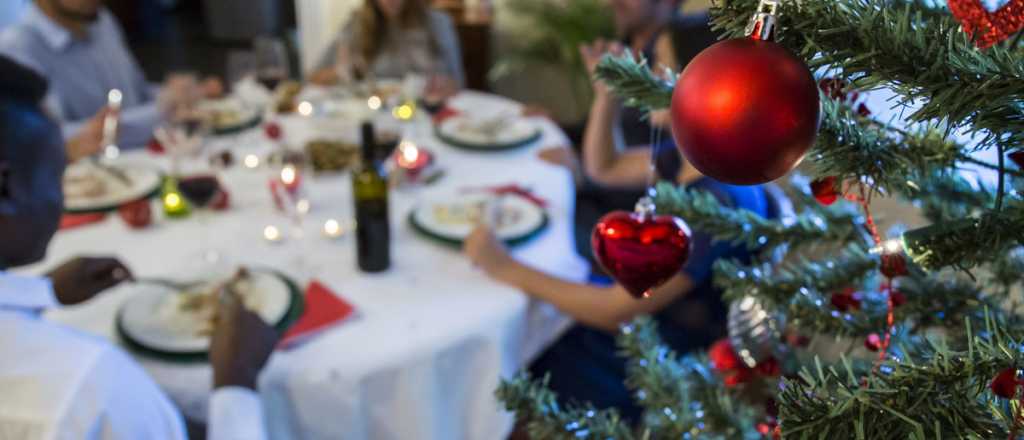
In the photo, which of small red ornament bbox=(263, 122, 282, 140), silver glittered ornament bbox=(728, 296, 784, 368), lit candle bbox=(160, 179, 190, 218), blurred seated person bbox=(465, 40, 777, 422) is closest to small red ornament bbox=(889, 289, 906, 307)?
silver glittered ornament bbox=(728, 296, 784, 368)

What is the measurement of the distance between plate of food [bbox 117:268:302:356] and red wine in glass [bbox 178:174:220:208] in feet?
0.90

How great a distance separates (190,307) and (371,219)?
333 millimetres

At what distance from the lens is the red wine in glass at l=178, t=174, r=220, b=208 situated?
4.94 feet

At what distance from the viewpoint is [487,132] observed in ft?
6.86

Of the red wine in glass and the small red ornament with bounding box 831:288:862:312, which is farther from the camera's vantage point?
the red wine in glass

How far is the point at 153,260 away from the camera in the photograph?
1378 millimetres

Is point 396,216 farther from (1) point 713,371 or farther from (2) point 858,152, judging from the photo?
(2) point 858,152

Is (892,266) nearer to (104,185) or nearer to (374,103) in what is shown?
(104,185)

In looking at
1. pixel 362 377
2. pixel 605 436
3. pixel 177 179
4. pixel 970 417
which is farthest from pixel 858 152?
pixel 177 179

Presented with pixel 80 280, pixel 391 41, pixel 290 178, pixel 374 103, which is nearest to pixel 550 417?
pixel 80 280

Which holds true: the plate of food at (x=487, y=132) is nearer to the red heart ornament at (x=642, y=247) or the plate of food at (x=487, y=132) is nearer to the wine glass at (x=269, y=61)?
the wine glass at (x=269, y=61)

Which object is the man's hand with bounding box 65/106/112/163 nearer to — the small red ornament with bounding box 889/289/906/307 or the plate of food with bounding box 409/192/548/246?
the plate of food with bounding box 409/192/548/246

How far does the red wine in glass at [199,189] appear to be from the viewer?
151 centimetres

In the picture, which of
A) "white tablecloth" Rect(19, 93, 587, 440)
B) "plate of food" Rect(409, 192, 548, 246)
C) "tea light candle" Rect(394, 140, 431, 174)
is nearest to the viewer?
"white tablecloth" Rect(19, 93, 587, 440)
